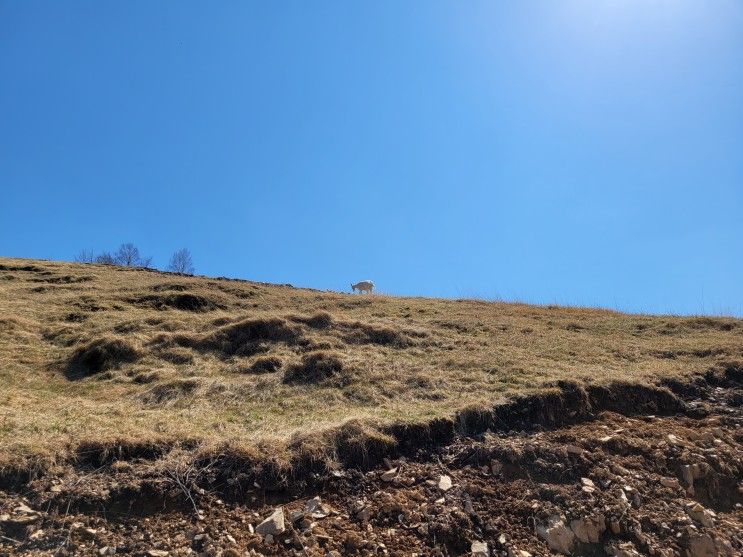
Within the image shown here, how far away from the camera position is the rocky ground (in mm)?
5242

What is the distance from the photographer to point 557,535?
5.59 m

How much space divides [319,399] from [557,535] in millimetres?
5306

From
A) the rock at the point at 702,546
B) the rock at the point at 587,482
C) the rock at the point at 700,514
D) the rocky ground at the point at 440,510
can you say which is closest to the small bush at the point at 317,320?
the rocky ground at the point at 440,510

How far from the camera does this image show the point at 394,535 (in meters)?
5.52

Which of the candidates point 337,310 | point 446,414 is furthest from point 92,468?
point 337,310

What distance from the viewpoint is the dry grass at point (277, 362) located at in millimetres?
7891

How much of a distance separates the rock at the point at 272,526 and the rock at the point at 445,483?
1.92m

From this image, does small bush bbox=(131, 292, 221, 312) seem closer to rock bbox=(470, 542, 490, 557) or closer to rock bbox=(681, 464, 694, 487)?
rock bbox=(470, 542, 490, 557)

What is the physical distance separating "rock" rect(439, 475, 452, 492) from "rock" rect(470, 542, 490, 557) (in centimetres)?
89

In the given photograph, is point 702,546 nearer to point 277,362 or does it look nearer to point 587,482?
point 587,482

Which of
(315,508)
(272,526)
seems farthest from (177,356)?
(272,526)

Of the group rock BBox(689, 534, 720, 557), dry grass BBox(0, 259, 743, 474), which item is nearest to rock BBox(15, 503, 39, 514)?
dry grass BBox(0, 259, 743, 474)

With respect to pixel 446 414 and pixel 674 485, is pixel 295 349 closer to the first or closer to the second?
pixel 446 414

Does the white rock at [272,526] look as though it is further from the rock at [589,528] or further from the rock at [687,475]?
the rock at [687,475]
